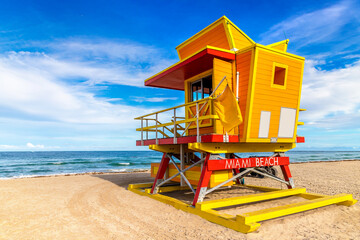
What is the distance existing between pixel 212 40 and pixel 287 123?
4610 millimetres

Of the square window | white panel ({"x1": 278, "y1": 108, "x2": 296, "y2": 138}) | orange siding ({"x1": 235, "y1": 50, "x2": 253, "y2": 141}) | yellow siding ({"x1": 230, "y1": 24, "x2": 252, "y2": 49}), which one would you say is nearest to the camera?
orange siding ({"x1": 235, "y1": 50, "x2": 253, "y2": 141})

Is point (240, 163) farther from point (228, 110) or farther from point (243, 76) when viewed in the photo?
point (243, 76)

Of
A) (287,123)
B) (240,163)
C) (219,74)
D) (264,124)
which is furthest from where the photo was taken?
(287,123)

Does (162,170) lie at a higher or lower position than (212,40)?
lower

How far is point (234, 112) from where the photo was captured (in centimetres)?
781

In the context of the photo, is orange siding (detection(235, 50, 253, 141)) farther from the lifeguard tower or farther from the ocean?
the ocean

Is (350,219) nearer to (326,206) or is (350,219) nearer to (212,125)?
(326,206)

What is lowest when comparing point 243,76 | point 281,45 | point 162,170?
point 162,170

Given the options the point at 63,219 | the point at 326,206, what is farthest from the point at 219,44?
the point at 63,219

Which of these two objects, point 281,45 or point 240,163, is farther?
point 281,45

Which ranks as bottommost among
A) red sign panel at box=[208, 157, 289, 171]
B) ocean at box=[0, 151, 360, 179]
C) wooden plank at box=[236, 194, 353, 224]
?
ocean at box=[0, 151, 360, 179]

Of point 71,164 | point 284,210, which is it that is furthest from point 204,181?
point 71,164

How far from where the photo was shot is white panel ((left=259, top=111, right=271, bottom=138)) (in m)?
9.12

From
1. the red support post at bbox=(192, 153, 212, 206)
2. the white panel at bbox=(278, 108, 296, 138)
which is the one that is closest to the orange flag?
the red support post at bbox=(192, 153, 212, 206)
